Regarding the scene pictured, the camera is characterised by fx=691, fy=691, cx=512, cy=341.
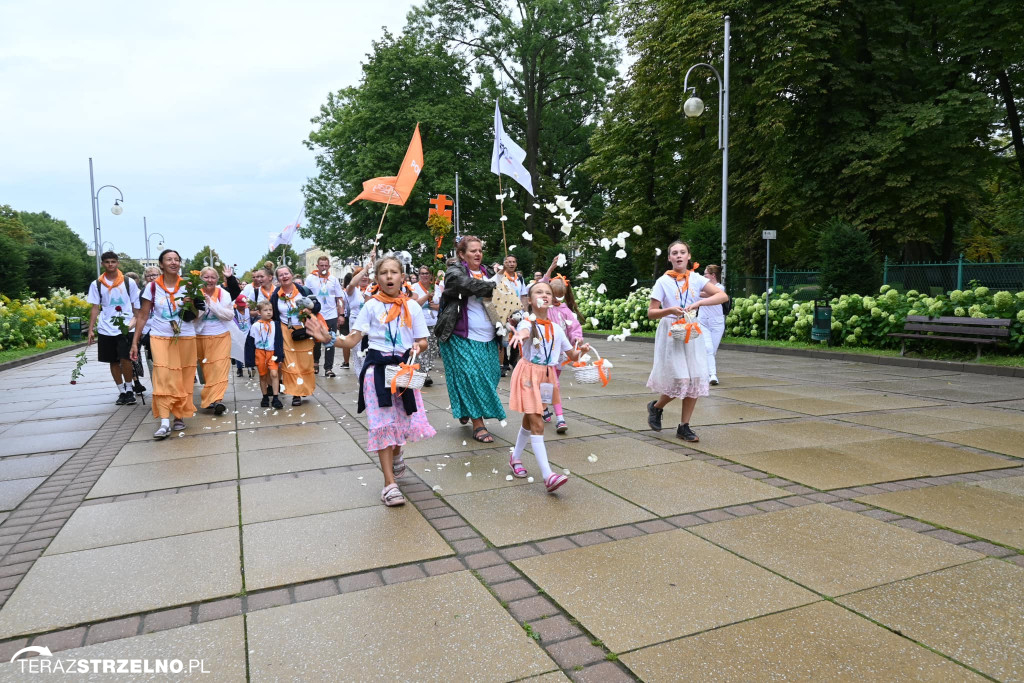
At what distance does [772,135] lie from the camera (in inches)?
847

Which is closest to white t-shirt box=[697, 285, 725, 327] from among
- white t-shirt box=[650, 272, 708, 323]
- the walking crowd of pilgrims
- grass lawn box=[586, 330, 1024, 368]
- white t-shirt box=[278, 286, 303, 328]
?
the walking crowd of pilgrims

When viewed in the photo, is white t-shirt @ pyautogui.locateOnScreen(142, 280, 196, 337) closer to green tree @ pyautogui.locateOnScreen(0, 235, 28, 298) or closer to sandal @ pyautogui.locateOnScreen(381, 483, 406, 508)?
sandal @ pyautogui.locateOnScreen(381, 483, 406, 508)

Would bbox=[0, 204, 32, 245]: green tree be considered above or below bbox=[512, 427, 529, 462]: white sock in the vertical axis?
above

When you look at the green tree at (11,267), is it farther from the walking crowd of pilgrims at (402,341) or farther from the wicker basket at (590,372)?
the wicker basket at (590,372)

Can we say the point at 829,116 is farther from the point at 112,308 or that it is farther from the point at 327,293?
the point at 112,308

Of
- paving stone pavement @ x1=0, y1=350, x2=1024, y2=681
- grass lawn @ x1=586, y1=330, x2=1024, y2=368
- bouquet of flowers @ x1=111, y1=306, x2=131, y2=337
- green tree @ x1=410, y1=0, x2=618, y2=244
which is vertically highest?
green tree @ x1=410, y1=0, x2=618, y2=244

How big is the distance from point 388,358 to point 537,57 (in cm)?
3475

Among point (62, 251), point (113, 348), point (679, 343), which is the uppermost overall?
point (62, 251)

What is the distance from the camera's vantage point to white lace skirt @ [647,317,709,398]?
6566 mm

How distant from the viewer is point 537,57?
36250 mm

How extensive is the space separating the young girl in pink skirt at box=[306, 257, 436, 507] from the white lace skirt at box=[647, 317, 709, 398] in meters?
2.57

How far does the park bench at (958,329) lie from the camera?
39.5 feet

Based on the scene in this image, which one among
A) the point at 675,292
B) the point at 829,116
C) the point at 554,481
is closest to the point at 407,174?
the point at 675,292

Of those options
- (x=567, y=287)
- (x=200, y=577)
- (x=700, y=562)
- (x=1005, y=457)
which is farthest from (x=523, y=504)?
(x=1005, y=457)
